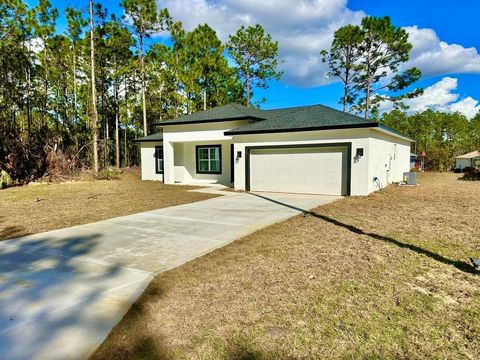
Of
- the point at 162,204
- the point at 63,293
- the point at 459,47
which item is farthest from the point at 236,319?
the point at 459,47

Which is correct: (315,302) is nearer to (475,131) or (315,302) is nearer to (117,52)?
(117,52)

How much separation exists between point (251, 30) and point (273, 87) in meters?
6.31

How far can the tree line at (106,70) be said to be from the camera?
893 inches

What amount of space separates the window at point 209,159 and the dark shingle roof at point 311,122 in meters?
3.11

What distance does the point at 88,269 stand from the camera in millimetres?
4352

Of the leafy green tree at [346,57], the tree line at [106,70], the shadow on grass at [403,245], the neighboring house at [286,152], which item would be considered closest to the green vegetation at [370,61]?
the leafy green tree at [346,57]

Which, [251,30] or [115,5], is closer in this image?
[115,5]

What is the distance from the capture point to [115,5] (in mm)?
24328

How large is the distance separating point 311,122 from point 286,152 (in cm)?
163

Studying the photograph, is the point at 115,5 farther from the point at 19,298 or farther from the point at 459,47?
the point at 459,47

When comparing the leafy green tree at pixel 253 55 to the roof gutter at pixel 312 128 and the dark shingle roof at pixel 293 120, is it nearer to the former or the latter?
the dark shingle roof at pixel 293 120

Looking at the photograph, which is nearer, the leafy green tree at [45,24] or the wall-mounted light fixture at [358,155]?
the wall-mounted light fixture at [358,155]

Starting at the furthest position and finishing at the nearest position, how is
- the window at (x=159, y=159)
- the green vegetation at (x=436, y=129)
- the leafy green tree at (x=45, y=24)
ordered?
the green vegetation at (x=436, y=129) < the leafy green tree at (x=45, y=24) < the window at (x=159, y=159)

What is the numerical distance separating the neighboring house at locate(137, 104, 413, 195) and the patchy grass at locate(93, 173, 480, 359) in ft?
19.8
